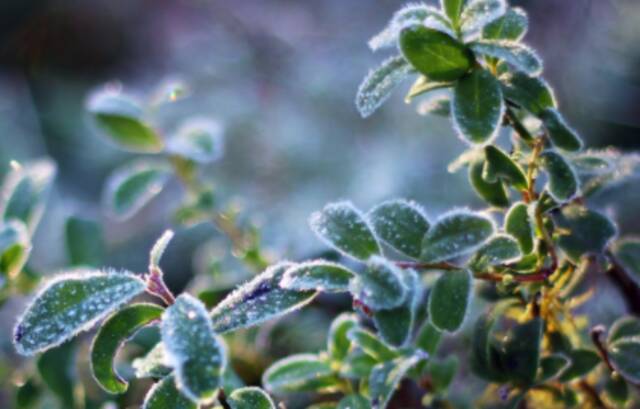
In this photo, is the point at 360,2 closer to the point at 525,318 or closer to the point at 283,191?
the point at 283,191

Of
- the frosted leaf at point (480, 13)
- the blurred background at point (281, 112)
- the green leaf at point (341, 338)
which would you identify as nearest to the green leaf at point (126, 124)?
the blurred background at point (281, 112)

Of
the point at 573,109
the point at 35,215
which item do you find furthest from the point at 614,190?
the point at 573,109

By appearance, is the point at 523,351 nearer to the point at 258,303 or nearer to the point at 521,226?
the point at 521,226

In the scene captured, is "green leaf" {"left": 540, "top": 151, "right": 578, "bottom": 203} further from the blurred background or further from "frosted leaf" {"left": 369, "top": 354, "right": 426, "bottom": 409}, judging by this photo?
the blurred background

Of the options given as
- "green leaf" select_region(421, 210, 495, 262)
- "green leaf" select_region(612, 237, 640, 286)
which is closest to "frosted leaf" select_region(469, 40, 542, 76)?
"green leaf" select_region(421, 210, 495, 262)

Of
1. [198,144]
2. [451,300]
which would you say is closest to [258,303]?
[451,300]

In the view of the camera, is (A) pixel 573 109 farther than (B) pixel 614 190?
Yes
